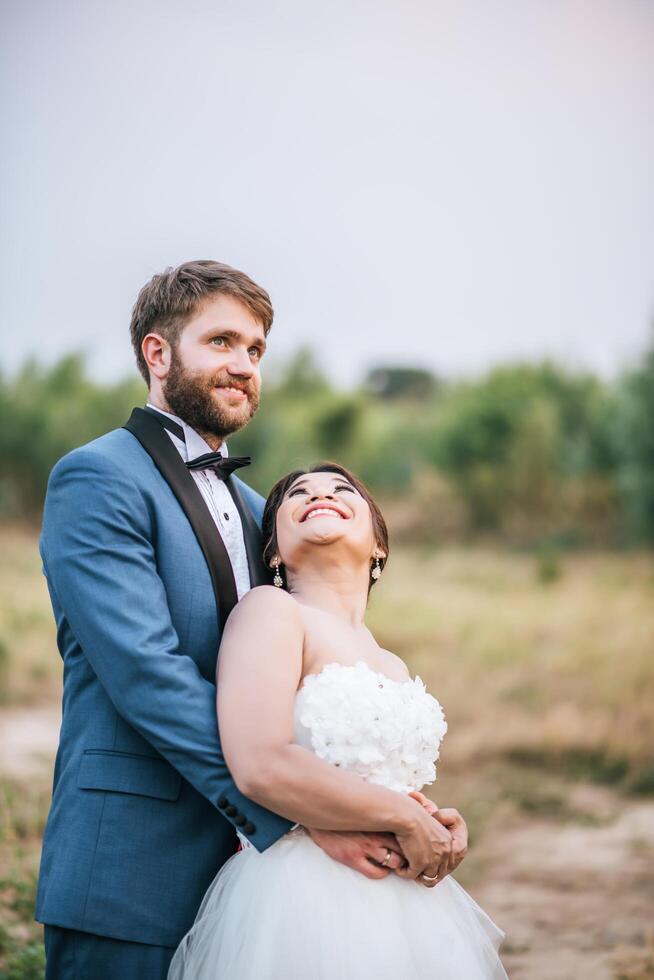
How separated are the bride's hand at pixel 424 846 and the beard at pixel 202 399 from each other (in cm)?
116

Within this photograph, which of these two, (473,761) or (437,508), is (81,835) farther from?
(437,508)

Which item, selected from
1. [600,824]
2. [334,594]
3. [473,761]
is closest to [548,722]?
[473,761]

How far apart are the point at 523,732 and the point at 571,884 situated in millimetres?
4373

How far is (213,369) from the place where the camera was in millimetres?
2799

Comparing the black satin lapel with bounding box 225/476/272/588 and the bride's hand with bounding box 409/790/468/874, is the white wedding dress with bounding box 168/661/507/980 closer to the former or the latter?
the bride's hand with bounding box 409/790/468/874

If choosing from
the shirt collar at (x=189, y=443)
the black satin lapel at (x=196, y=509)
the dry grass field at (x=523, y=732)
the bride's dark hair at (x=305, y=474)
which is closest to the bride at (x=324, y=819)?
the black satin lapel at (x=196, y=509)

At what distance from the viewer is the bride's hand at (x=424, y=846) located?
236 cm

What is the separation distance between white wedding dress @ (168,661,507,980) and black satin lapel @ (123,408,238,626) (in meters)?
0.35

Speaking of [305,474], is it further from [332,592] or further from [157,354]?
[157,354]

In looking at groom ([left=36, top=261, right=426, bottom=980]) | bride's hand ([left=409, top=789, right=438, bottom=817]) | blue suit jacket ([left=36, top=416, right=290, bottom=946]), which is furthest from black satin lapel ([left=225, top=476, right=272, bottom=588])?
bride's hand ([left=409, top=789, right=438, bottom=817])

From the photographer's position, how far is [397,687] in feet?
8.51

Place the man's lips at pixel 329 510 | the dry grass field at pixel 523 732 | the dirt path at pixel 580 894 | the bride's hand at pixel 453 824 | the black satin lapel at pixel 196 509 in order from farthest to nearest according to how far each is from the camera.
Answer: the dry grass field at pixel 523 732, the dirt path at pixel 580 894, the man's lips at pixel 329 510, the black satin lapel at pixel 196 509, the bride's hand at pixel 453 824

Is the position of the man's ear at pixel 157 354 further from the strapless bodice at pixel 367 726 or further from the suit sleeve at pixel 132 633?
the strapless bodice at pixel 367 726

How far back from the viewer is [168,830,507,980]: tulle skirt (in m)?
2.31
